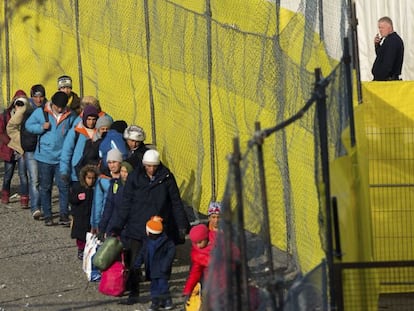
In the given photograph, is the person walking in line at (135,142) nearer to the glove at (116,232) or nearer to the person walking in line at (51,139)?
the glove at (116,232)

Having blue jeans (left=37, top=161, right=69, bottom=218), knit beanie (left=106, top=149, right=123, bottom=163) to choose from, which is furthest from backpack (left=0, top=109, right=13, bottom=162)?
knit beanie (left=106, top=149, right=123, bottom=163)

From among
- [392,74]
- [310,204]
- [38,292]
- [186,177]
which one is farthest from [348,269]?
[392,74]

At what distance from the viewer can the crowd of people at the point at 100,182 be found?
12781mm

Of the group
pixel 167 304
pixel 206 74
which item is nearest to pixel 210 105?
Answer: pixel 206 74

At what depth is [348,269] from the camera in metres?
9.34

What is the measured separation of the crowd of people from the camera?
1278cm

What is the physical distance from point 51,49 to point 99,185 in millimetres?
6604

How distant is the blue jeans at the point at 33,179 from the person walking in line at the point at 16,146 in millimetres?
424

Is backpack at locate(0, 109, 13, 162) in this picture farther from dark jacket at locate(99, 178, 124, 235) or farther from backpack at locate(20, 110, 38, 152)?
dark jacket at locate(99, 178, 124, 235)

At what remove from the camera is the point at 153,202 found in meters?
Answer: 13.1

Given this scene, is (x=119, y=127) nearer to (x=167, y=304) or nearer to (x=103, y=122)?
(x=103, y=122)

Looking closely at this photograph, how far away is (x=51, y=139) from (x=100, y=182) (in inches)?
94.1

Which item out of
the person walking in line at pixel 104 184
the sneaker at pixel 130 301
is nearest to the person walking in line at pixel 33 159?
the person walking in line at pixel 104 184

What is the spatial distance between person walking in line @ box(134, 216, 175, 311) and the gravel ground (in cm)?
21
